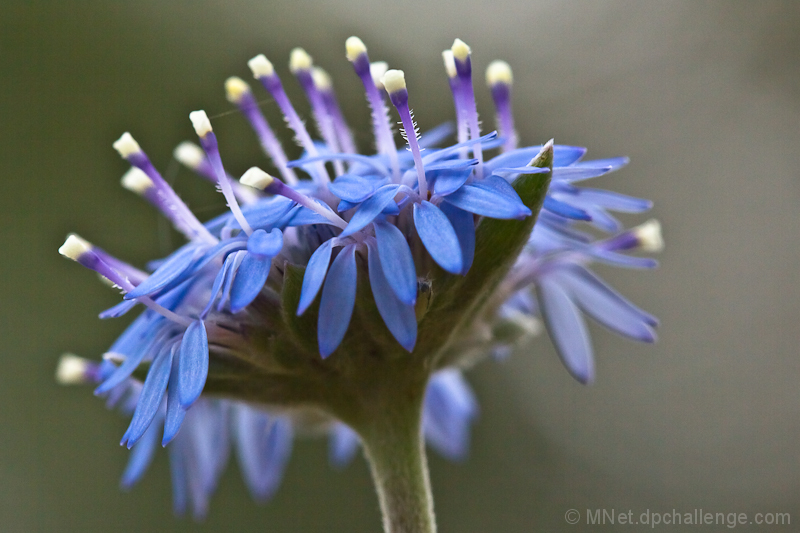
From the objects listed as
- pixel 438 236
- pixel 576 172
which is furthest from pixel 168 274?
pixel 576 172

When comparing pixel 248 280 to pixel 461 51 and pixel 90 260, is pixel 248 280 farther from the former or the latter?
pixel 461 51

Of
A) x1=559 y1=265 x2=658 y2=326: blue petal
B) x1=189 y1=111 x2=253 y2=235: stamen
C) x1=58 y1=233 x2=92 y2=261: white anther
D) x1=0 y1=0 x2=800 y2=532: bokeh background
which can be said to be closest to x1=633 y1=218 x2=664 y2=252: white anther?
x1=559 y1=265 x2=658 y2=326: blue petal

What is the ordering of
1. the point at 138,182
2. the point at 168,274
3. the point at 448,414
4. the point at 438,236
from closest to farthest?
1. the point at 438,236
2. the point at 168,274
3. the point at 138,182
4. the point at 448,414

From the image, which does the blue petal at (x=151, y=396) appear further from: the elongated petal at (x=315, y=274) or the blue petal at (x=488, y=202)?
the blue petal at (x=488, y=202)

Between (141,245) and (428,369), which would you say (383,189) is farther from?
Result: (141,245)

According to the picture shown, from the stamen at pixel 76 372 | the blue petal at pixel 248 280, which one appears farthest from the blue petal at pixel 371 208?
the stamen at pixel 76 372

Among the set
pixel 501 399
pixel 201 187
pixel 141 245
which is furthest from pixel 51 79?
pixel 501 399

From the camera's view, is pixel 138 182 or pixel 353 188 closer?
pixel 353 188
